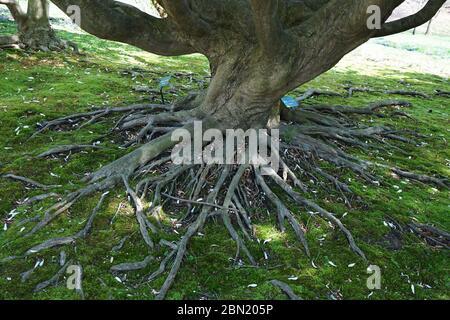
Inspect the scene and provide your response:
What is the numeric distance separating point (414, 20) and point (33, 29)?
1150 centimetres

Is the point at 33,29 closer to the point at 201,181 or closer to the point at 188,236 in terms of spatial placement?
the point at 201,181

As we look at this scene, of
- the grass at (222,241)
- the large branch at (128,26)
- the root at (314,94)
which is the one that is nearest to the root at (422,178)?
the grass at (222,241)

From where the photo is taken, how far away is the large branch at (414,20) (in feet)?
19.6

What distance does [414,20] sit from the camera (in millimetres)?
6301

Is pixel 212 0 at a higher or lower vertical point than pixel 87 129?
higher

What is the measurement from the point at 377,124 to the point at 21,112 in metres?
7.23

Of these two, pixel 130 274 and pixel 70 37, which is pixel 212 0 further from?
pixel 70 37

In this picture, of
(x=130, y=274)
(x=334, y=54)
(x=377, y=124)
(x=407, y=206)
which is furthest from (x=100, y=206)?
(x=377, y=124)

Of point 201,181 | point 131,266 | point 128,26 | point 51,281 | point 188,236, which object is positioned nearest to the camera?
point 51,281

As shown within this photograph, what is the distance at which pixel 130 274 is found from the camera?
4.30m
